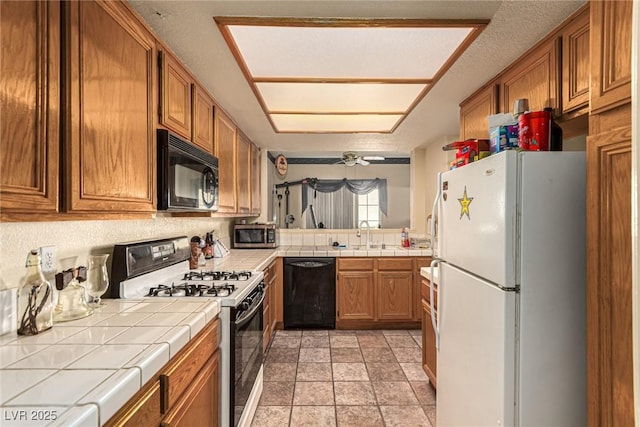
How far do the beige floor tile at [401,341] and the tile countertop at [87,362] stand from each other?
7.84 ft

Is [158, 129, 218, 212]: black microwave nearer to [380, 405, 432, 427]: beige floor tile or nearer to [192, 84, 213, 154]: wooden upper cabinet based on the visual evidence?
[192, 84, 213, 154]: wooden upper cabinet

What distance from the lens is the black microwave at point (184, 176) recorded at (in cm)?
155

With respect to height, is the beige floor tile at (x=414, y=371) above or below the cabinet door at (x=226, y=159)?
below

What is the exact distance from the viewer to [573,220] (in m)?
1.17

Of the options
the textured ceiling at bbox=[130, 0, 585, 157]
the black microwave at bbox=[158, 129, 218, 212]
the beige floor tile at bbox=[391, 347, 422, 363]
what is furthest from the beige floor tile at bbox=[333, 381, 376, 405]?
the textured ceiling at bbox=[130, 0, 585, 157]

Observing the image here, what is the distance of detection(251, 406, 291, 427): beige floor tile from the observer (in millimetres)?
1966

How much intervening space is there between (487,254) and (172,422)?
4.25 feet

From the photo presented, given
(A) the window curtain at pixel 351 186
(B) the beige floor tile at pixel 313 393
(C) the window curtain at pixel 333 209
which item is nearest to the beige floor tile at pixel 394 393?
(B) the beige floor tile at pixel 313 393

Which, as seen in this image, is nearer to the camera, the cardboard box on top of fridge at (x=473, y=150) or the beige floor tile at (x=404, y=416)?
the cardboard box on top of fridge at (x=473, y=150)

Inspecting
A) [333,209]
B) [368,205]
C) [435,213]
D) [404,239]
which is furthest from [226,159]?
[368,205]

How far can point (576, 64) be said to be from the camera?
1439 mm

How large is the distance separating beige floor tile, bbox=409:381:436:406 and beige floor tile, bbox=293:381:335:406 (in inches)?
24.2

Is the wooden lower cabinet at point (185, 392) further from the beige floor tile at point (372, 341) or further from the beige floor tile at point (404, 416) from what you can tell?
the beige floor tile at point (372, 341)

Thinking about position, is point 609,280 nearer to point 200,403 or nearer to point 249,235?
point 200,403
